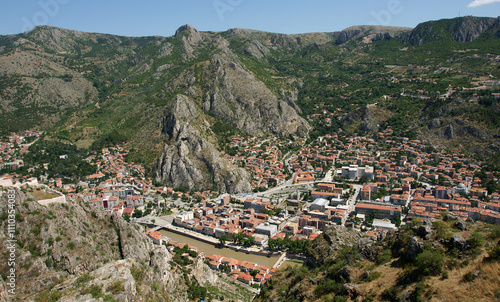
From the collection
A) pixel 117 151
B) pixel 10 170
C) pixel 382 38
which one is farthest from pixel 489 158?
pixel 382 38

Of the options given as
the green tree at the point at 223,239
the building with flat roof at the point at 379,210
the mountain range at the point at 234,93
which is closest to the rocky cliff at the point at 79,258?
the green tree at the point at 223,239

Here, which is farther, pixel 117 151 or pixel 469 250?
pixel 117 151

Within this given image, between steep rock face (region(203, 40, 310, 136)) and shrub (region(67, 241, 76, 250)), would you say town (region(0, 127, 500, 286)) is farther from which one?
shrub (region(67, 241, 76, 250))

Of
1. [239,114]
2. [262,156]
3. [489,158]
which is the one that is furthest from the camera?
[239,114]

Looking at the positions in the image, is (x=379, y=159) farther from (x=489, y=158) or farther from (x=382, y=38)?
(x=382, y=38)

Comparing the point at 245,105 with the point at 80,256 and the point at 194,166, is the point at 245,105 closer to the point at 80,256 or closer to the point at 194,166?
the point at 194,166

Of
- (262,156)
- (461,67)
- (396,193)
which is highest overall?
(461,67)

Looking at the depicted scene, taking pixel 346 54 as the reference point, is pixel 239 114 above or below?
below

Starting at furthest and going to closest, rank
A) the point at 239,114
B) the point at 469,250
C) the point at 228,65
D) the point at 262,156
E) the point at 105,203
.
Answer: the point at 228,65 < the point at 239,114 < the point at 262,156 < the point at 105,203 < the point at 469,250

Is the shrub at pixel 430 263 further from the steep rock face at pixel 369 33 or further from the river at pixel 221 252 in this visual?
the steep rock face at pixel 369 33
